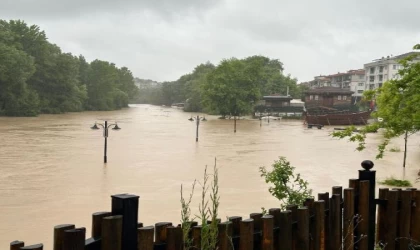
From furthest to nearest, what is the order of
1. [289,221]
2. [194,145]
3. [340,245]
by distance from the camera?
[194,145] < [340,245] < [289,221]

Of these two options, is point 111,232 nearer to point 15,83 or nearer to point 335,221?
point 335,221

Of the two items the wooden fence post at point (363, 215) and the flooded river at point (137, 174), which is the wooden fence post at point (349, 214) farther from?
the flooded river at point (137, 174)

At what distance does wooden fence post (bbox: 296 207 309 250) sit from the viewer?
3.40m

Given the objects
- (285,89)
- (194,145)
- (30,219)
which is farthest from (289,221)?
(285,89)

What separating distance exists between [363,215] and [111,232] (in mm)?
2620

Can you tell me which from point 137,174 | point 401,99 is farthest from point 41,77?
point 401,99

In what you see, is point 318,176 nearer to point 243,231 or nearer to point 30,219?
point 30,219

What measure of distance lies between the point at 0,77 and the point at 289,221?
63.1 meters

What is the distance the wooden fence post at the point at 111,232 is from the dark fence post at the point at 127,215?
0.06 m

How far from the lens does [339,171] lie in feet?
65.3

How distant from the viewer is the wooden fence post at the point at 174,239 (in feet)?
9.19

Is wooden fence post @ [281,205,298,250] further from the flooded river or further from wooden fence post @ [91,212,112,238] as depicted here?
the flooded river

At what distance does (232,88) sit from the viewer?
72.0 meters

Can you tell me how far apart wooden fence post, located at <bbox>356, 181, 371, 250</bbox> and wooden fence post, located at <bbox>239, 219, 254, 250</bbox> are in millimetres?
1491
